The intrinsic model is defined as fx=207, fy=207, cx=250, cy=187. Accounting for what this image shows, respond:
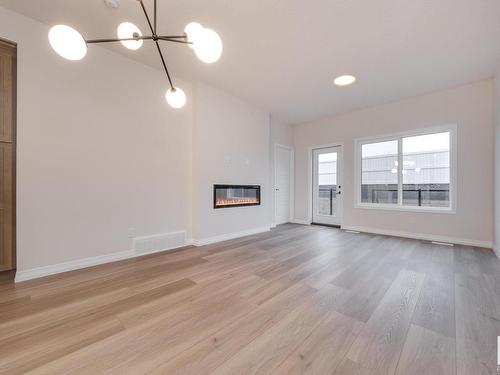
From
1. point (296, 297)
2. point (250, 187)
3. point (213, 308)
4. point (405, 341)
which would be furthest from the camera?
point (250, 187)

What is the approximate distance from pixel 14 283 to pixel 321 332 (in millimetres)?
2928

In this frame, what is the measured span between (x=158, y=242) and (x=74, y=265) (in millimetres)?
972

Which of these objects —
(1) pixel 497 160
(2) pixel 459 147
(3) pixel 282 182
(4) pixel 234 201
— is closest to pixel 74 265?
(4) pixel 234 201

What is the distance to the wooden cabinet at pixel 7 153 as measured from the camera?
205cm

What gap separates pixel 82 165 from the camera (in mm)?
2475

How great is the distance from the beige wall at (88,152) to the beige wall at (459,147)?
3.75m

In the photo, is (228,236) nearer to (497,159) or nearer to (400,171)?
(400,171)

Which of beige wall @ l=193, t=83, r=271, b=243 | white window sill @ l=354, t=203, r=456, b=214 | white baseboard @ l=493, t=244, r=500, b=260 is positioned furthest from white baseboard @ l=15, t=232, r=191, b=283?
white baseboard @ l=493, t=244, r=500, b=260

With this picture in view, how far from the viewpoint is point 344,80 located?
331 cm

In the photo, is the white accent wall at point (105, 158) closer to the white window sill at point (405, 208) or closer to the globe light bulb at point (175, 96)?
the globe light bulb at point (175, 96)

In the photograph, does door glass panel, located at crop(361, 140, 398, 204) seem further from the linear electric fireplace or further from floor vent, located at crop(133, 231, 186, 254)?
floor vent, located at crop(133, 231, 186, 254)

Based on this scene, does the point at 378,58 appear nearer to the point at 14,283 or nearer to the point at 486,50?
the point at 486,50

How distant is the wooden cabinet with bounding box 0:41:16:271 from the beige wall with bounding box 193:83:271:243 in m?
2.03

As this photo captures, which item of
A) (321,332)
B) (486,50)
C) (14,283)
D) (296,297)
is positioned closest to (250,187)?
(296,297)
